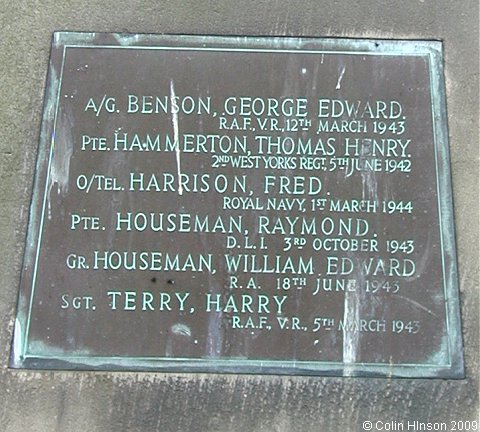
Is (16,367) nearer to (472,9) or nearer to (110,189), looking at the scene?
(110,189)

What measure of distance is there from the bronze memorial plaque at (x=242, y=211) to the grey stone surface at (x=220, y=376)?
0.19 ft

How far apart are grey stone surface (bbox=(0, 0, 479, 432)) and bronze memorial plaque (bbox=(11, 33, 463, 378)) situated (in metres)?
0.06

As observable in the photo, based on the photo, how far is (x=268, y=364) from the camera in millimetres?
2951

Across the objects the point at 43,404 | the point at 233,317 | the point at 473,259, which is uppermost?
the point at 473,259

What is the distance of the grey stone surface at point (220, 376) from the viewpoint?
9.68ft

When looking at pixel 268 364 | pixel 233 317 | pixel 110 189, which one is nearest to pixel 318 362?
pixel 268 364

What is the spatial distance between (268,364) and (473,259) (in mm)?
986

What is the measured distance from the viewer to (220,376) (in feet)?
9.73

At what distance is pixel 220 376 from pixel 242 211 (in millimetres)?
697

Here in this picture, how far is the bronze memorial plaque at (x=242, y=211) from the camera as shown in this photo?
2.96 meters

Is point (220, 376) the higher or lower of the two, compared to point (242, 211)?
lower

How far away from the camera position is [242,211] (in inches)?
120

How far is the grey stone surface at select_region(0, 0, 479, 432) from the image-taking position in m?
2.95

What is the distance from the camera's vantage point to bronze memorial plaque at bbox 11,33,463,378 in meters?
2.96
